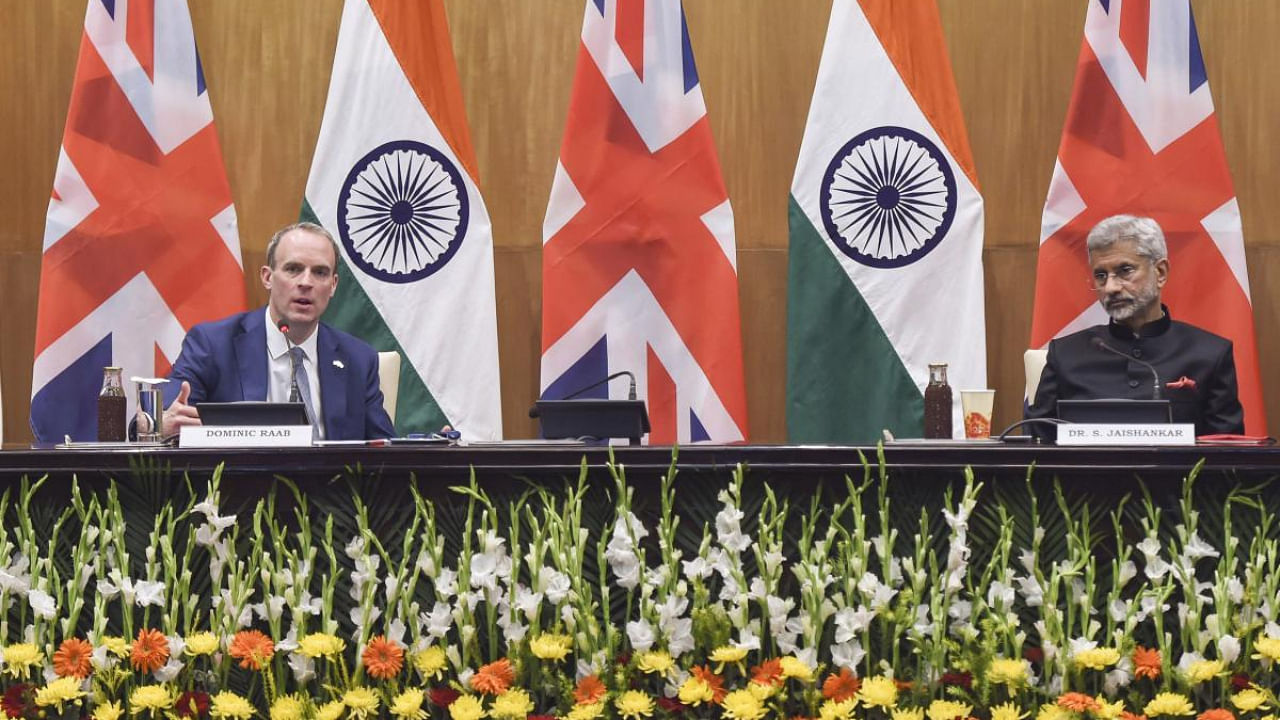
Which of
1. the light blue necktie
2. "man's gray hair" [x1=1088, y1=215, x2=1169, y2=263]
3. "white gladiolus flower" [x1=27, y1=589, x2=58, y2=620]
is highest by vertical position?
"man's gray hair" [x1=1088, y1=215, x2=1169, y2=263]

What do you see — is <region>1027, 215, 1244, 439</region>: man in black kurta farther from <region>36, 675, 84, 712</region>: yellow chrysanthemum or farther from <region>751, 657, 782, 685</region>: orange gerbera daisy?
<region>36, 675, 84, 712</region>: yellow chrysanthemum

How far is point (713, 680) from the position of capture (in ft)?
5.81

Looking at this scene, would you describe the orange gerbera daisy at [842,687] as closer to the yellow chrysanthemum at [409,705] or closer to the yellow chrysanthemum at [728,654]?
the yellow chrysanthemum at [728,654]

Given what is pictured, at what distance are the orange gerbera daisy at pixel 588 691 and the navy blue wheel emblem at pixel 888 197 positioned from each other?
2657 millimetres

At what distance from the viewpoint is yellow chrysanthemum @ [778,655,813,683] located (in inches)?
68.7

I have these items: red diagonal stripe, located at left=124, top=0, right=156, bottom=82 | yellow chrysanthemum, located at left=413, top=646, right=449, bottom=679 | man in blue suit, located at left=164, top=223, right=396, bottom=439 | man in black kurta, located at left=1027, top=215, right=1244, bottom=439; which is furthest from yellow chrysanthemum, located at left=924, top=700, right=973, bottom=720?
red diagonal stripe, located at left=124, top=0, right=156, bottom=82

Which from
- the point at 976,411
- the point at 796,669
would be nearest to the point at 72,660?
the point at 796,669

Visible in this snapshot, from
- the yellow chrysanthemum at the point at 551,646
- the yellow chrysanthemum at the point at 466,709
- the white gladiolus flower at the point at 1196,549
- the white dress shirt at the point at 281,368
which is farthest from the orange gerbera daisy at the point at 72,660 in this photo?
the white gladiolus flower at the point at 1196,549

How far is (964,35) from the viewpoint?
15.1 feet

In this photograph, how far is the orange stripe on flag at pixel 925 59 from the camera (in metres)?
4.22

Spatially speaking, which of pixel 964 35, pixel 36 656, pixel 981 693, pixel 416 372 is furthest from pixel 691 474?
pixel 964 35

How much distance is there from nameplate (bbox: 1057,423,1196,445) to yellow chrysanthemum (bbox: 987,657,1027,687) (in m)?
0.68

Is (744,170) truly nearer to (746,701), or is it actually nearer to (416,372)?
(416,372)

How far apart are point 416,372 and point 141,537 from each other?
2.25 metres
